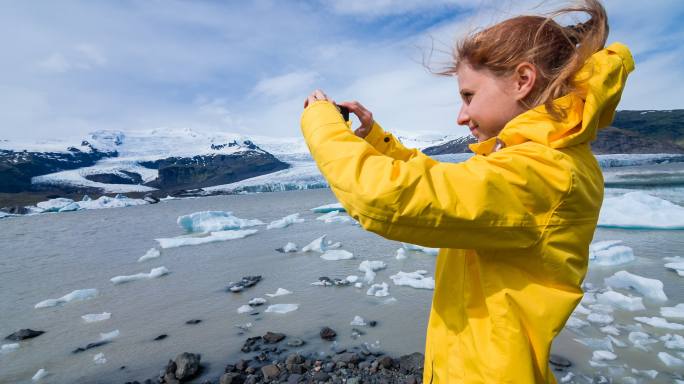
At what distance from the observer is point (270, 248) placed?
10.9 metres

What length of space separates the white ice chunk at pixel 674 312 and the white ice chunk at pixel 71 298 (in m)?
9.58

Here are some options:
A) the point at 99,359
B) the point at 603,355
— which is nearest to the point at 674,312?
the point at 603,355

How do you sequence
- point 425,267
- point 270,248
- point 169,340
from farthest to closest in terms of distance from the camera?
point 270,248 < point 425,267 < point 169,340

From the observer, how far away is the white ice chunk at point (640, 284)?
492 centimetres

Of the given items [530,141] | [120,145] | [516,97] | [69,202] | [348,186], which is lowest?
[69,202]

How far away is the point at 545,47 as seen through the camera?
1028mm

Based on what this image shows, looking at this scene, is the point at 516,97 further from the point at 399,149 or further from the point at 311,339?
the point at 311,339

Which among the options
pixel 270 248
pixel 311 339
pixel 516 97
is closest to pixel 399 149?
pixel 516 97

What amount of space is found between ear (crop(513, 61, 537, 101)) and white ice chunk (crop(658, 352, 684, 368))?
3891mm

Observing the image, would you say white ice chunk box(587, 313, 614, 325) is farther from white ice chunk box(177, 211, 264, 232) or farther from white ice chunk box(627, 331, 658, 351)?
white ice chunk box(177, 211, 264, 232)

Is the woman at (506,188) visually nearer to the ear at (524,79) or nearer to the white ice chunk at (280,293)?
the ear at (524,79)

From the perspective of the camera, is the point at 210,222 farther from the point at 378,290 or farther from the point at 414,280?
the point at 414,280

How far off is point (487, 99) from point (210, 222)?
1706 cm

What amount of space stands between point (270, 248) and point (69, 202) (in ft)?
193
